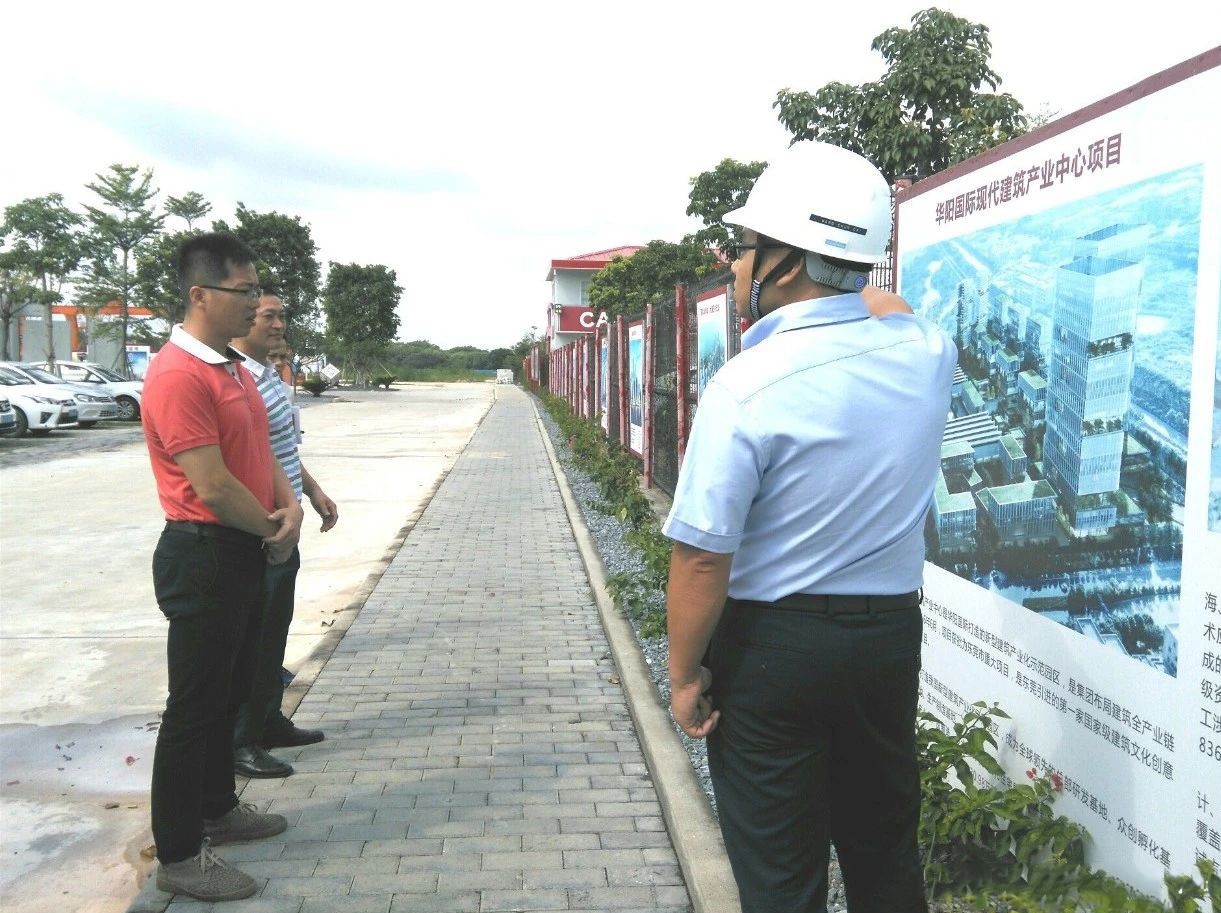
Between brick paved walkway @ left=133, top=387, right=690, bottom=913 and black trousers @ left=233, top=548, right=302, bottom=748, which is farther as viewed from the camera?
black trousers @ left=233, top=548, right=302, bottom=748

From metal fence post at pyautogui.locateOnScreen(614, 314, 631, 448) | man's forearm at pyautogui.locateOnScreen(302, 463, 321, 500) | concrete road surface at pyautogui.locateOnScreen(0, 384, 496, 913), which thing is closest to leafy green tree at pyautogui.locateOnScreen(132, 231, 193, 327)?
concrete road surface at pyautogui.locateOnScreen(0, 384, 496, 913)

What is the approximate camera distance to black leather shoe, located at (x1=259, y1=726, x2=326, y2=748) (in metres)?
4.69

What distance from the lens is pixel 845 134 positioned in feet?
55.1

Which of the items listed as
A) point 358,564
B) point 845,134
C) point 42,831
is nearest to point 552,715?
point 42,831

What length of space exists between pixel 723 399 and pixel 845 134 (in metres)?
15.9

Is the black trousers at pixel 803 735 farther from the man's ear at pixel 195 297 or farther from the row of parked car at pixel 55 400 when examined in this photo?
the row of parked car at pixel 55 400

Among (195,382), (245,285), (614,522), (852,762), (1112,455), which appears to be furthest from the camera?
(614,522)

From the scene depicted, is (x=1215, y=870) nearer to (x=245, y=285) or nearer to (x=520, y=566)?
(x=245, y=285)

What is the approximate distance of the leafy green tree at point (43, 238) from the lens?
39312mm

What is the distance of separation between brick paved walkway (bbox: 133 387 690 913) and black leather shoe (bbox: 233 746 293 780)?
58 mm

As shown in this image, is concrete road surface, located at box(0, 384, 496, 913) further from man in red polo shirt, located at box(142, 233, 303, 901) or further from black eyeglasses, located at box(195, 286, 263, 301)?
black eyeglasses, located at box(195, 286, 263, 301)

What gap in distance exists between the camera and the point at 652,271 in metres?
40.3

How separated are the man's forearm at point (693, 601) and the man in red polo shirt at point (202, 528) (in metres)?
1.72

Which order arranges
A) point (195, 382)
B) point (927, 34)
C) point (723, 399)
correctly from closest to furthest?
point (723, 399)
point (195, 382)
point (927, 34)
